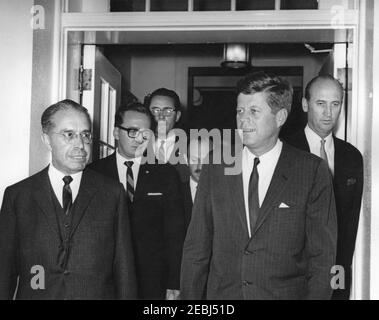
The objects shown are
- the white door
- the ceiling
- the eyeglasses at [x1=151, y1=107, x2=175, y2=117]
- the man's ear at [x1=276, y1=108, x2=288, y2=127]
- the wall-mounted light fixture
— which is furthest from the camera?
the wall-mounted light fixture

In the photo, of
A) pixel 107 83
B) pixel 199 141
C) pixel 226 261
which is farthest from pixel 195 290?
pixel 107 83

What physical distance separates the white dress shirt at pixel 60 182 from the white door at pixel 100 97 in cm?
70

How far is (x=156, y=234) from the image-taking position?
225 centimetres

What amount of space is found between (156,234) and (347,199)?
775 mm

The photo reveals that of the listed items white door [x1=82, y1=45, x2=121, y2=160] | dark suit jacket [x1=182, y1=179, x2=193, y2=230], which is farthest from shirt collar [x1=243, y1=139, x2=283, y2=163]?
white door [x1=82, y1=45, x2=121, y2=160]

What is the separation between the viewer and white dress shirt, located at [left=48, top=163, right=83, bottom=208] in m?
1.80

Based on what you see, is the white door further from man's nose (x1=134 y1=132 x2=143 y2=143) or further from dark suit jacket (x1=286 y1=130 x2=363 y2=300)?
dark suit jacket (x1=286 y1=130 x2=363 y2=300)

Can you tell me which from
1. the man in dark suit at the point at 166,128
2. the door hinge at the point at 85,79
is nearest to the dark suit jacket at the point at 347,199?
the man in dark suit at the point at 166,128

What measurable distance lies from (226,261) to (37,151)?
0.93 m

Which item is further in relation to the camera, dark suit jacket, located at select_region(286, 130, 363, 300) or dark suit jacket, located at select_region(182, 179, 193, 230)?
dark suit jacket, located at select_region(182, 179, 193, 230)

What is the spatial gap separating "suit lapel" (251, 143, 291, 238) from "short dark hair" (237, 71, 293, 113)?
0.72 ft

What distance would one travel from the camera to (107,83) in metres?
2.78

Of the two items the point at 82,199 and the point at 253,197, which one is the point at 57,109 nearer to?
the point at 82,199

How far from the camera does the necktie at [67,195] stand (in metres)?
1.77
